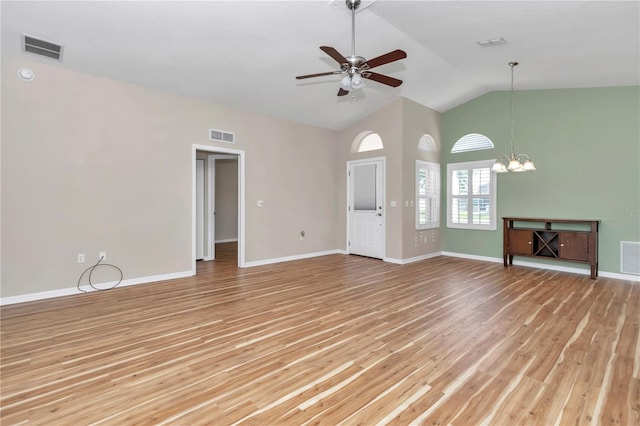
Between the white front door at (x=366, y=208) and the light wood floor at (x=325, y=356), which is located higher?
the white front door at (x=366, y=208)

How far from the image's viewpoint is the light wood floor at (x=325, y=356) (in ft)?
6.45

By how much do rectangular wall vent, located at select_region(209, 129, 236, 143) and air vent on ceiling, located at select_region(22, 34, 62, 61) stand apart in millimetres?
2174

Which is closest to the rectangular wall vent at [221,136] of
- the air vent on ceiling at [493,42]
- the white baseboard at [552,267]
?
the air vent on ceiling at [493,42]

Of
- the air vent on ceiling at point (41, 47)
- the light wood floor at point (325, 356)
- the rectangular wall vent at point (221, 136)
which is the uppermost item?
the air vent on ceiling at point (41, 47)

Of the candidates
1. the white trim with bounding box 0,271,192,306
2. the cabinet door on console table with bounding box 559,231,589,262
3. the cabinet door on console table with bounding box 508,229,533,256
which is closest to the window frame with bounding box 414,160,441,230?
the cabinet door on console table with bounding box 508,229,533,256

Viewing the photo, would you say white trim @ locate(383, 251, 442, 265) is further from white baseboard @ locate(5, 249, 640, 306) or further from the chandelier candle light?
the chandelier candle light

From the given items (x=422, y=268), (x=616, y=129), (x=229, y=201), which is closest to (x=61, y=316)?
(x=422, y=268)

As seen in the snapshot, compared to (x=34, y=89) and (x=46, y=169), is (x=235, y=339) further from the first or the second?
(x=34, y=89)

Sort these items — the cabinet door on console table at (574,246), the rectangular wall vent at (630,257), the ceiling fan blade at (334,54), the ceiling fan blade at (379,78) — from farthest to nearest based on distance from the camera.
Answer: the cabinet door on console table at (574,246) < the rectangular wall vent at (630,257) < the ceiling fan blade at (379,78) < the ceiling fan blade at (334,54)

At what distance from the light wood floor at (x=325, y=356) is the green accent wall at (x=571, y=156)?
1.55 meters

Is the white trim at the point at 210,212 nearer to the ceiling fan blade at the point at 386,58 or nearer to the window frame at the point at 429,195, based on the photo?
the window frame at the point at 429,195

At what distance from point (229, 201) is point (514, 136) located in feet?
24.8

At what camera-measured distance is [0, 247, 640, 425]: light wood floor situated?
197 centimetres

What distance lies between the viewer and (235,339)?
9.69 feet
